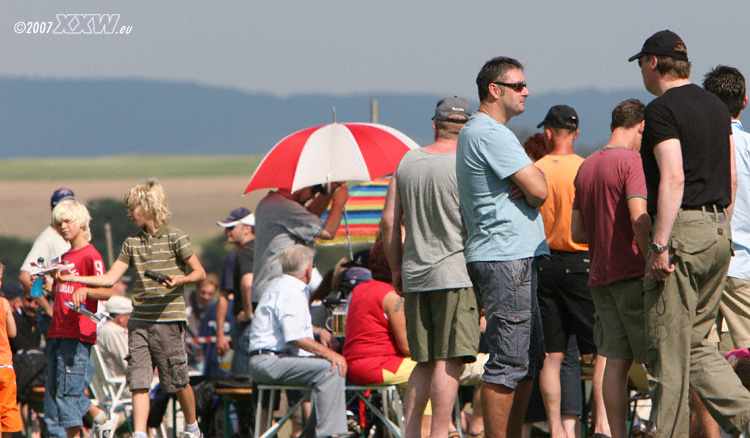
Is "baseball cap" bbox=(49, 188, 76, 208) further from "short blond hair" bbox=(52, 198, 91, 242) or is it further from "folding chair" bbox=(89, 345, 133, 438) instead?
"folding chair" bbox=(89, 345, 133, 438)

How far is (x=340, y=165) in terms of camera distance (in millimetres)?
6926

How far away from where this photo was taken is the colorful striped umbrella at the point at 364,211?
30.2 feet

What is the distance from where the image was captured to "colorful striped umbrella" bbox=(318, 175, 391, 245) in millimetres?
9219

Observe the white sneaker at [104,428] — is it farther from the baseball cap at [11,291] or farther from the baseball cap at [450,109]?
the baseball cap at [450,109]

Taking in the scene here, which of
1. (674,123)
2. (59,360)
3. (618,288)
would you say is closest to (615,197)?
(618,288)

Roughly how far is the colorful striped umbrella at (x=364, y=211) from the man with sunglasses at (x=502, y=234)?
15.3 feet

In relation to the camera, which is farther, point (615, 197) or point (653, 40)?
point (615, 197)

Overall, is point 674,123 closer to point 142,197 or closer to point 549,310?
point 549,310

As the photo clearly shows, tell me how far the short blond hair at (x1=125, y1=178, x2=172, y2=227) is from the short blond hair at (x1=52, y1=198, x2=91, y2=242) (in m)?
0.35

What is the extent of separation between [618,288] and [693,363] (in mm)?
605

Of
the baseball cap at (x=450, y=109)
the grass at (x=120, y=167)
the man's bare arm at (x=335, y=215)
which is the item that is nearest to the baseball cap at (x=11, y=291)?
the man's bare arm at (x=335, y=215)

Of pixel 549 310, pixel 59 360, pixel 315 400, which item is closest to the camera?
pixel 549 310

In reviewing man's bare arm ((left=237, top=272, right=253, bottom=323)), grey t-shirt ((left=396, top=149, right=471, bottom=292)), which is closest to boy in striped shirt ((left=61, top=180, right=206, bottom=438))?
man's bare arm ((left=237, top=272, right=253, bottom=323))

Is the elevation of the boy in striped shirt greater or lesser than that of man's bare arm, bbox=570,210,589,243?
lesser
